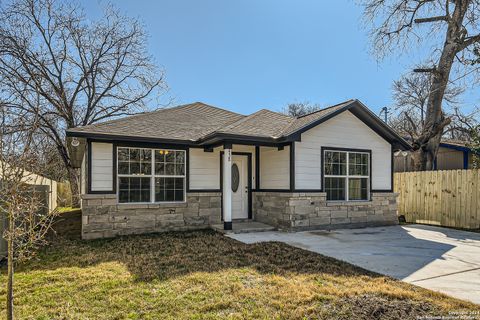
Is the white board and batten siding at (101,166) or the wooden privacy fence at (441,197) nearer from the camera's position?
the white board and batten siding at (101,166)

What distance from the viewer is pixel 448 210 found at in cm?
1037

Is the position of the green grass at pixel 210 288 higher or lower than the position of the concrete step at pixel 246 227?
higher

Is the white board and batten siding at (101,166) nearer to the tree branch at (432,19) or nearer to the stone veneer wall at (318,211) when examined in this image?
the stone veneer wall at (318,211)

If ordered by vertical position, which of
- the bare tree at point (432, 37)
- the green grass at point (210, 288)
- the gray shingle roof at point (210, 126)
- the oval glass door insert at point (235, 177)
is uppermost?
the bare tree at point (432, 37)

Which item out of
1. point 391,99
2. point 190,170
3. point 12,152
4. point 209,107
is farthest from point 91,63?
point 391,99

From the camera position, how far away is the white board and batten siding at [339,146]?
910 cm

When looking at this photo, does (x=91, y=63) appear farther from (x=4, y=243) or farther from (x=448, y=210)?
(x=448, y=210)

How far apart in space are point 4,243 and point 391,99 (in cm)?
2468

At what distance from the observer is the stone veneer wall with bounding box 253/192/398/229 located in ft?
29.0

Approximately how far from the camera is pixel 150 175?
8.70m

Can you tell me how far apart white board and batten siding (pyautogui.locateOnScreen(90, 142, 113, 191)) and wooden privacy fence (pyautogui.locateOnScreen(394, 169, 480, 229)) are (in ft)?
34.2

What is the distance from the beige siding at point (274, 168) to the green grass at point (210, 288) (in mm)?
3185

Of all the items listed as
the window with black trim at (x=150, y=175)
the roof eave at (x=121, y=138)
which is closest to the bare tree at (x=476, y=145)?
the roof eave at (x=121, y=138)

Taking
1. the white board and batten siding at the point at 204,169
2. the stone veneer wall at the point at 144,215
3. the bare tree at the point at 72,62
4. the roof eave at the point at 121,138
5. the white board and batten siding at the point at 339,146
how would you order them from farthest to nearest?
the bare tree at the point at 72,62 → the white board and batten siding at the point at 204,169 → the white board and batten siding at the point at 339,146 → the stone veneer wall at the point at 144,215 → the roof eave at the point at 121,138
